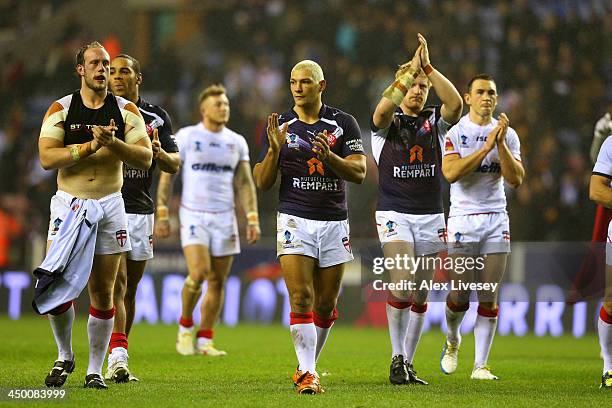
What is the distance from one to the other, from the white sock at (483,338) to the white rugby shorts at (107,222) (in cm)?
338

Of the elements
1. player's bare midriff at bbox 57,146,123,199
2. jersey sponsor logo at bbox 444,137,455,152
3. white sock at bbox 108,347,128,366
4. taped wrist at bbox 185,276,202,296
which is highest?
jersey sponsor logo at bbox 444,137,455,152

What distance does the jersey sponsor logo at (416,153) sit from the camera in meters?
9.55

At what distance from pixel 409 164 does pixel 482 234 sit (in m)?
0.95

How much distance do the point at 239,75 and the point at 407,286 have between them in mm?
13061

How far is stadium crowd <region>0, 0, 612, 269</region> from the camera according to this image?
18703mm

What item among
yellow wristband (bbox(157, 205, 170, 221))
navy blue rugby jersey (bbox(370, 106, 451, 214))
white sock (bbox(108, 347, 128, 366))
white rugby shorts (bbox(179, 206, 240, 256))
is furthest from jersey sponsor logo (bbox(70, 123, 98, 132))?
white rugby shorts (bbox(179, 206, 240, 256))

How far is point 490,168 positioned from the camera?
388 inches

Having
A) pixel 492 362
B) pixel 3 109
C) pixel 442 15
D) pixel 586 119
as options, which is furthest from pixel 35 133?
pixel 492 362

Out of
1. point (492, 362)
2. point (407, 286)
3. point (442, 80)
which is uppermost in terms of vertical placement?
point (442, 80)

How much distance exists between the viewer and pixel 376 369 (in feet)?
34.3

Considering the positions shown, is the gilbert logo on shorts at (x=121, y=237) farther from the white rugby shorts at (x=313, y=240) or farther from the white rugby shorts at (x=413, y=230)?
the white rugby shorts at (x=413, y=230)

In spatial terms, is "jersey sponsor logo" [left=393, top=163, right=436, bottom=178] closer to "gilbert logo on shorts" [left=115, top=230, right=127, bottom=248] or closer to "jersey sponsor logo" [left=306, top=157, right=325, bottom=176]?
"jersey sponsor logo" [left=306, top=157, right=325, bottom=176]

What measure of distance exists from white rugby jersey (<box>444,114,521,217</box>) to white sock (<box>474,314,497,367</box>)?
0.97 m

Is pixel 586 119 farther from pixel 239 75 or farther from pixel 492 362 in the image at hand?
pixel 492 362
